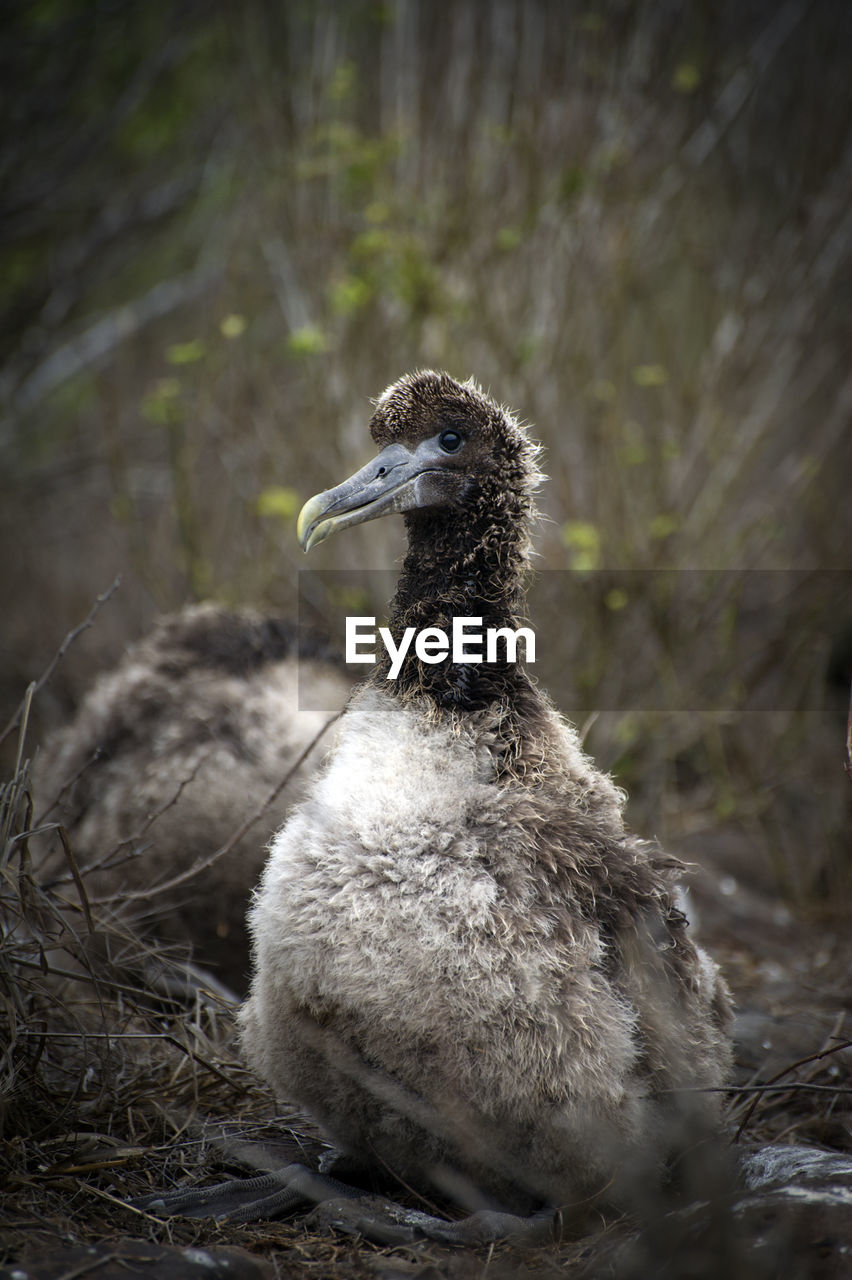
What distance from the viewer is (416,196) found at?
253 inches

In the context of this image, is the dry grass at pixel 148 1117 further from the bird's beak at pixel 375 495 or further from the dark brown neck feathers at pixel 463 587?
the dark brown neck feathers at pixel 463 587

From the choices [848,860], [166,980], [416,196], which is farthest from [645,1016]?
[416,196]

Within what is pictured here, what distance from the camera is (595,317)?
21.3 ft

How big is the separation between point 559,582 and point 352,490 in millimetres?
3517

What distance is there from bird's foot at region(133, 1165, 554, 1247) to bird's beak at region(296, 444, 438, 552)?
1669mm

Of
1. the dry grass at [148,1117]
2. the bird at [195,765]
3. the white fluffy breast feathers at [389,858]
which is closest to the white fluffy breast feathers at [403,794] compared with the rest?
the white fluffy breast feathers at [389,858]

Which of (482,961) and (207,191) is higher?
(207,191)

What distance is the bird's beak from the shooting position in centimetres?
319

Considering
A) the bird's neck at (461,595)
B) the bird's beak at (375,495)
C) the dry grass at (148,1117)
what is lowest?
the dry grass at (148,1117)

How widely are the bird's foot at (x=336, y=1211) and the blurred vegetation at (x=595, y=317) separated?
3.24m

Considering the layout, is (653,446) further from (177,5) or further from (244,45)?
(177,5)

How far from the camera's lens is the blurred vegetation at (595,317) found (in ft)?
20.5

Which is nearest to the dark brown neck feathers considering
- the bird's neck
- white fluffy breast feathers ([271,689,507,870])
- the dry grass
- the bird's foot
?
the bird's neck

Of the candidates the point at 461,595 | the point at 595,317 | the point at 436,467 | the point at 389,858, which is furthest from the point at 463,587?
the point at 595,317
